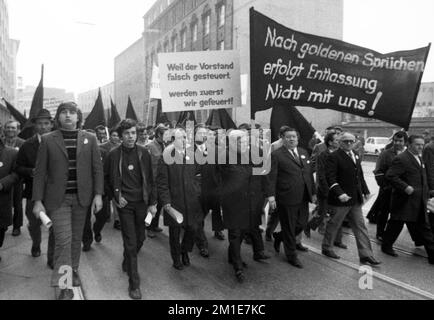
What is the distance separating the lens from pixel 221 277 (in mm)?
4766

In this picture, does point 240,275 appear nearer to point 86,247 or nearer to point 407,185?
point 86,247

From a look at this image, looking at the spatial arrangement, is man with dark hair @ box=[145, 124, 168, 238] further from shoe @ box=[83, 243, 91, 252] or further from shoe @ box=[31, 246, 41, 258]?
shoe @ box=[31, 246, 41, 258]

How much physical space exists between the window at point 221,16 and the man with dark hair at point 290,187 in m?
30.9

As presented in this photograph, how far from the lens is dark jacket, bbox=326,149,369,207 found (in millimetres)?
5578

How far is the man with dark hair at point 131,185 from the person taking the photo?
171 inches

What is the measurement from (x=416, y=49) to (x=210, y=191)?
362cm

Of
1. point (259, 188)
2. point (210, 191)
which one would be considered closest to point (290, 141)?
point (259, 188)

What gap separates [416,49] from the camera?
18.4ft

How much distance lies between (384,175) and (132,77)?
62.1 m

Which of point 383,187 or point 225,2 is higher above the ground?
point 225,2

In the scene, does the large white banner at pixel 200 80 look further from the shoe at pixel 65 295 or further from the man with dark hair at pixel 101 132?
the shoe at pixel 65 295

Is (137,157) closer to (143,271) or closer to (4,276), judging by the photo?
(143,271)

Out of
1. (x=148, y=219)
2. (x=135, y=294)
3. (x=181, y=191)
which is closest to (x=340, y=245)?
(x=181, y=191)

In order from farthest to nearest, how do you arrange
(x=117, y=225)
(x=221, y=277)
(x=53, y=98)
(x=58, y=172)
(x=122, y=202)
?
(x=53, y=98) → (x=117, y=225) → (x=221, y=277) → (x=122, y=202) → (x=58, y=172)
